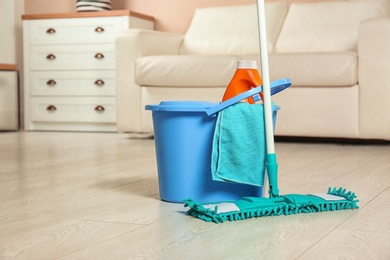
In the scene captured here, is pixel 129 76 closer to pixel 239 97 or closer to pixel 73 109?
pixel 73 109

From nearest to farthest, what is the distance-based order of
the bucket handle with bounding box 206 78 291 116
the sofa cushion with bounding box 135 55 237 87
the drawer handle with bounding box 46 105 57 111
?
the bucket handle with bounding box 206 78 291 116 < the sofa cushion with bounding box 135 55 237 87 < the drawer handle with bounding box 46 105 57 111

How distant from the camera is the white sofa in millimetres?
3297

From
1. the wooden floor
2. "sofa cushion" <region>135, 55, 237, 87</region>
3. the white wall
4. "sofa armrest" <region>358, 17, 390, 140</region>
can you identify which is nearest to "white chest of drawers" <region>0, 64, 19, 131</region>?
the white wall

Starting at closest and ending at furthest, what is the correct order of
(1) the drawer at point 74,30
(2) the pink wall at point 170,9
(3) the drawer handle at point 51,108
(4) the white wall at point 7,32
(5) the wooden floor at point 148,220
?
(5) the wooden floor at point 148,220 < (1) the drawer at point 74,30 < (3) the drawer handle at point 51,108 < (2) the pink wall at point 170,9 < (4) the white wall at point 7,32

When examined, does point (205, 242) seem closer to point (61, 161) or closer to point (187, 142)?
point (187, 142)

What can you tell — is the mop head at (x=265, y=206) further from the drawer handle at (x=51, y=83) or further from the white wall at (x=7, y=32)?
the white wall at (x=7, y=32)

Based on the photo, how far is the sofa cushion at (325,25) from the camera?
379 centimetres

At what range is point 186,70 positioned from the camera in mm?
3627

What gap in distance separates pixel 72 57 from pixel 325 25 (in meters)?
1.67

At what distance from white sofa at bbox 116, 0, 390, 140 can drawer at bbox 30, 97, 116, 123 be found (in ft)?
1.70

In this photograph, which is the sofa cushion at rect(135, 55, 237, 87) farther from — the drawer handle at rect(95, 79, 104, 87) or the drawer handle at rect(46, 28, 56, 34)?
the drawer handle at rect(46, 28, 56, 34)

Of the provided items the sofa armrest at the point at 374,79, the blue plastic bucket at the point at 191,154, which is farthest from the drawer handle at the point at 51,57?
the blue plastic bucket at the point at 191,154

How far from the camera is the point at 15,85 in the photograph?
4.44 m

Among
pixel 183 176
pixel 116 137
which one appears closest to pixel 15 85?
pixel 116 137
